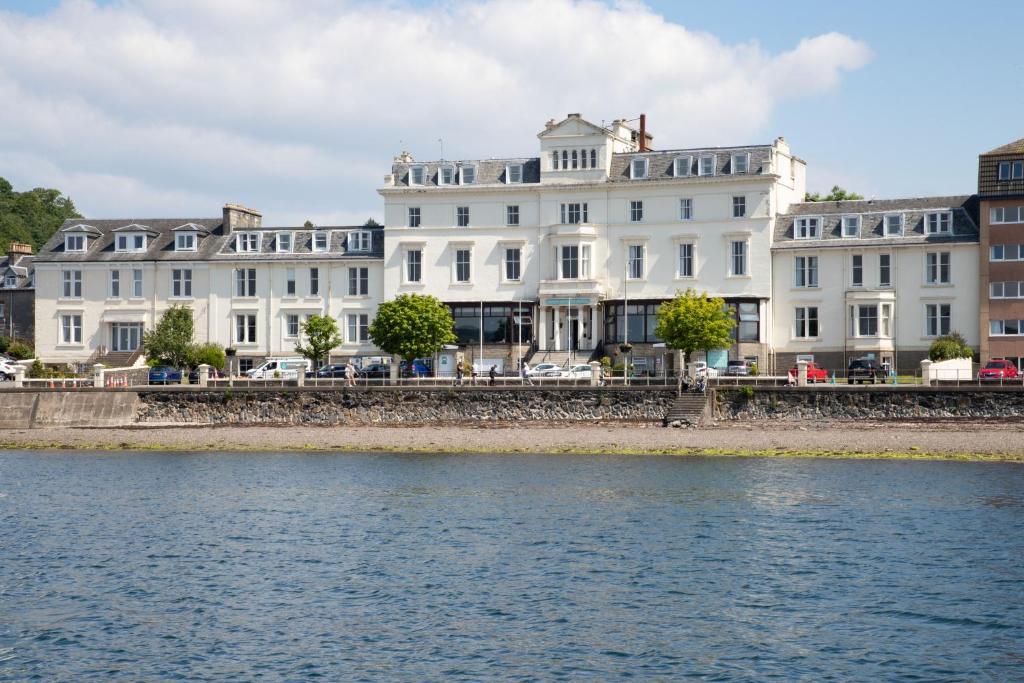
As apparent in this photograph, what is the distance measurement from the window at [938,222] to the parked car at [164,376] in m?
46.3

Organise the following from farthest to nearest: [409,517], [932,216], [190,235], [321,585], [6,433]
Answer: [190,235]
[932,216]
[6,433]
[409,517]
[321,585]

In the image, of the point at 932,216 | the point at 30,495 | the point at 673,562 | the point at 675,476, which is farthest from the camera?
the point at 932,216

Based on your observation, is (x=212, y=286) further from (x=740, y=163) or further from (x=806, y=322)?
(x=806, y=322)

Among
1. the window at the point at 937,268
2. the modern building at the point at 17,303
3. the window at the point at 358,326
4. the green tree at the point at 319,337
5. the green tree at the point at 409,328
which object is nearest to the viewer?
the window at the point at 937,268

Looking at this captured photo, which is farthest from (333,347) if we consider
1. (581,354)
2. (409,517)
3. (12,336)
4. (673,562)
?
(673,562)

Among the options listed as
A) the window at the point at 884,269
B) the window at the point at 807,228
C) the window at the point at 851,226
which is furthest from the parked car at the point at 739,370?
the window at the point at 851,226

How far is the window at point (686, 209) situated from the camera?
276 feet

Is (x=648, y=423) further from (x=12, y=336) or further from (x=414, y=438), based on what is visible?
Result: (x=12, y=336)

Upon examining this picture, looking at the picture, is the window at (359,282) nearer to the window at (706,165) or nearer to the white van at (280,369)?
the white van at (280,369)

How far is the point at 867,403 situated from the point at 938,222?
20214 millimetres

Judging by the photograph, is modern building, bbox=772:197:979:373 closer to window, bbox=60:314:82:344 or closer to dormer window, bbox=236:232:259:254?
dormer window, bbox=236:232:259:254

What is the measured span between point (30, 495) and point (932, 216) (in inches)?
2189

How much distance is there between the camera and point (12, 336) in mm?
97750

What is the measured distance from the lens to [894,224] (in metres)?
80.9
